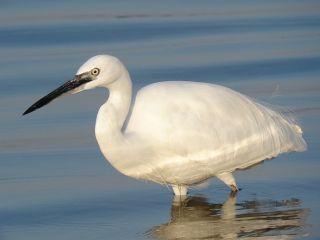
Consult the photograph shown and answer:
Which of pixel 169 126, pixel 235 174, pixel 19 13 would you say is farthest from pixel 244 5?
pixel 169 126

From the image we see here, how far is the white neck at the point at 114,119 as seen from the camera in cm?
791

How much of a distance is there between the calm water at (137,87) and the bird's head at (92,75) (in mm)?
936

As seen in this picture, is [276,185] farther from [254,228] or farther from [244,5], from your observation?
[244,5]

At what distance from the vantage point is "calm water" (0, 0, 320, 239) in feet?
25.9

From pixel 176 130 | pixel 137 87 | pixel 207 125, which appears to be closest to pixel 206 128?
pixel 207 125

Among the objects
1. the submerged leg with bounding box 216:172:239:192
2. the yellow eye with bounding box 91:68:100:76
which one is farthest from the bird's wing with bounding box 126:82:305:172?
the yellow eye with bounding box 91:68:100:76

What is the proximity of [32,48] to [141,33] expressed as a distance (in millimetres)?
1525

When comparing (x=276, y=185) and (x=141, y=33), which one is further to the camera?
(x=141, y=33)

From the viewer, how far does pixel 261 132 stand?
858cm

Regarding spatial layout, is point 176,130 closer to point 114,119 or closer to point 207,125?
point 207,125

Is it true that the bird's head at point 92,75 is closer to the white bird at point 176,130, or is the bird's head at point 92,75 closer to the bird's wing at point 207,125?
the white bird at point 176,130

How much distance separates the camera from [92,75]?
308 inches

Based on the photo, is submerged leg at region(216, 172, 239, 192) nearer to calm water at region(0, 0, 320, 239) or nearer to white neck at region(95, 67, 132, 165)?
calm water at region(0, 0, 320, 239)

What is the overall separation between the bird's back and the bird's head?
0.44 m
